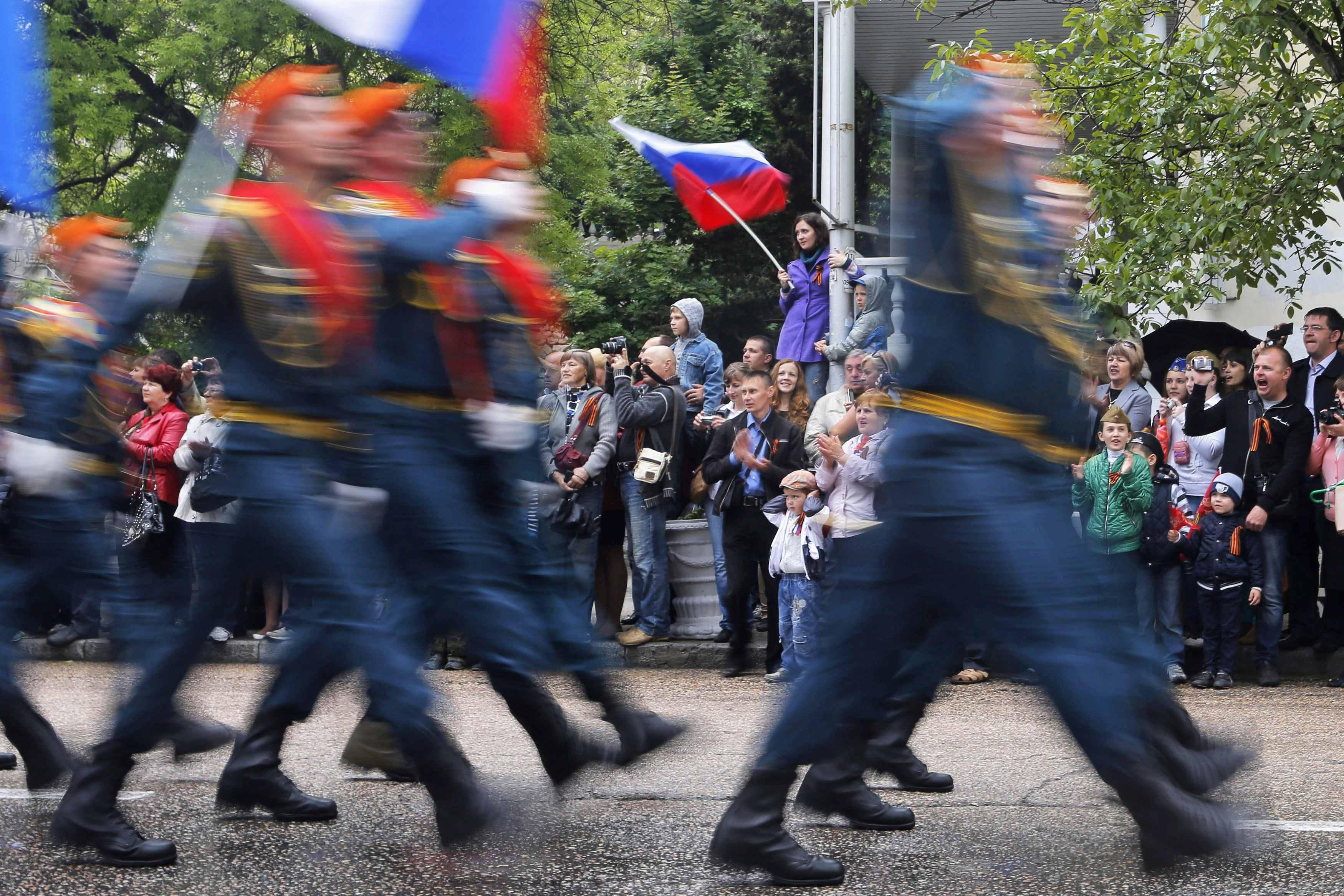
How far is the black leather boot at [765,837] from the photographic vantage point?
13.2 ft

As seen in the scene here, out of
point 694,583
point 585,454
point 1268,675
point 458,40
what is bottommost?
point 1268,675

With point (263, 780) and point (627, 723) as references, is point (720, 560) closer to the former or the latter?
point (627, 723)

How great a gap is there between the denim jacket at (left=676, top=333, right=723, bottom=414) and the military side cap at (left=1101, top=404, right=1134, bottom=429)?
2.91 m

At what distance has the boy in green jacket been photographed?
28.3 ft

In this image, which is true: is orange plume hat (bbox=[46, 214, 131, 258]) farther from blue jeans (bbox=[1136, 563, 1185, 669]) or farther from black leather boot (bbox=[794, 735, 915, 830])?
blue jeans (bbox=[1136, 563, 1185, 669])

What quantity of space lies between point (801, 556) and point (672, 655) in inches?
68.1

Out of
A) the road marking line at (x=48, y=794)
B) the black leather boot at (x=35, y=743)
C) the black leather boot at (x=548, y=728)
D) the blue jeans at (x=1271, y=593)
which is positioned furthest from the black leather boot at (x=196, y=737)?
the blue jeans at (x=1271, y=593)

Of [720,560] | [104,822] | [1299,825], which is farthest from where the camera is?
[720,560]

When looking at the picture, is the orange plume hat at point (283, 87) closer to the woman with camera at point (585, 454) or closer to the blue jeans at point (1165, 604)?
the woman with camera at point (585, 454)

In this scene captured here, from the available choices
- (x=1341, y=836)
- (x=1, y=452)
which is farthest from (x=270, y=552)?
(x=1341, y=836)

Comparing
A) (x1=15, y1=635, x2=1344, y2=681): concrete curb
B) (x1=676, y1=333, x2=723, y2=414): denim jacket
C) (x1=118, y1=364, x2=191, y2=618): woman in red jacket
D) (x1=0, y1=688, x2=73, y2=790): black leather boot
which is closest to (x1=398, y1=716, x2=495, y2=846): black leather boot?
(x1=0, y1=688, x2=73, y2=790): black leather boot

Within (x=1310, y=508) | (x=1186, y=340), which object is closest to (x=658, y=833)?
(x=1310, y=508)

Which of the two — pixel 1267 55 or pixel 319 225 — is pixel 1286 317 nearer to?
pixel 1267 55

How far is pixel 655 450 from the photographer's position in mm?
9727
